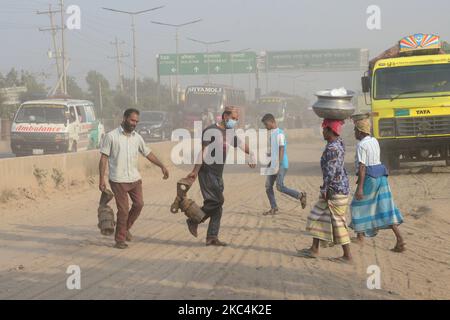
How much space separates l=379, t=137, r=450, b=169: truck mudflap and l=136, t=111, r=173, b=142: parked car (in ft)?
65.1

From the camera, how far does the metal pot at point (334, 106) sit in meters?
7.45

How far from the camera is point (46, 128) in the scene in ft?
70.8

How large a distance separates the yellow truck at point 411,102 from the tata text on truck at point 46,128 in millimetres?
10070

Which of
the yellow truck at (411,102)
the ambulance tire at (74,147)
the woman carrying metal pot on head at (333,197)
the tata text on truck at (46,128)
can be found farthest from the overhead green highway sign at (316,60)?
the woman carrying metal pot on head at (333,197)

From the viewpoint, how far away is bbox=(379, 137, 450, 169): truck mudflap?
16.4 m

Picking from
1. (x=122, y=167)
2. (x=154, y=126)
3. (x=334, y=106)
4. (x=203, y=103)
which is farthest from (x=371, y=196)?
(x=203, y=103)

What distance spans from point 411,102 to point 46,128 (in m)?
11.7

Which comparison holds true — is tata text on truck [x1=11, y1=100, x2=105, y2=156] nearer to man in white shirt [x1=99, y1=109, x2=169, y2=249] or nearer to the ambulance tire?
the ambulance tire

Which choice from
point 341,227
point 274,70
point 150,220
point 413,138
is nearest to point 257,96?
point 274,70

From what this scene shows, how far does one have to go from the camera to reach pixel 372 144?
7.93 metres

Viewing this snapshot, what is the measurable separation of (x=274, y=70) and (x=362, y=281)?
52962mm

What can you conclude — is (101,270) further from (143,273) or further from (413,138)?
(413,138)

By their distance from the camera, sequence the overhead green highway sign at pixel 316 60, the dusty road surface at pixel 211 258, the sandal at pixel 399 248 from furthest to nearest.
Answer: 1. the overhead green highway sign at pixel 316 60
2. the sandal at pixel 399 248
3. the dusty road surface at pixel 211 258

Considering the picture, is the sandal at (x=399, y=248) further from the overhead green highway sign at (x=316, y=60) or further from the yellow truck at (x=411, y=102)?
the overhead green highway sign at (x=316, y=60)
